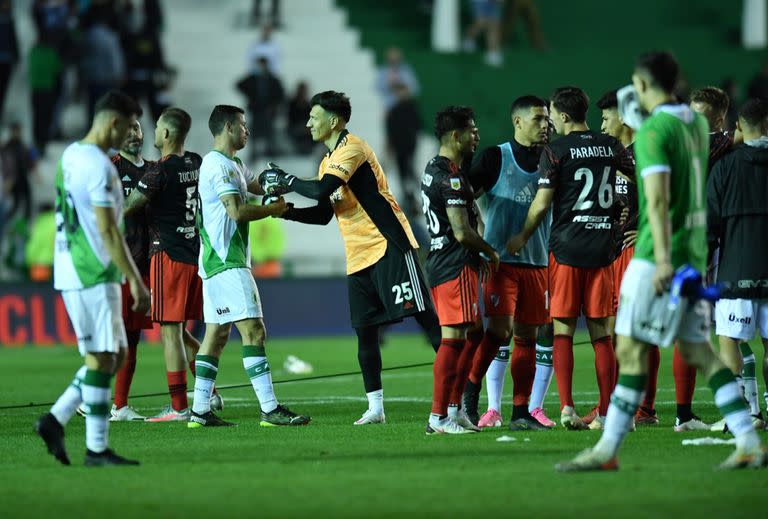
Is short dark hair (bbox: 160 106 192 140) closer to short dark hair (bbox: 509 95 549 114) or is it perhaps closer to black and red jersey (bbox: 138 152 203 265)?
black and red jersey (bbox: 138 152 203 265)

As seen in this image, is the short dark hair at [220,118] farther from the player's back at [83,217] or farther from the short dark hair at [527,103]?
the player's back at [83,217]

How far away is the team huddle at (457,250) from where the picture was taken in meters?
9.92

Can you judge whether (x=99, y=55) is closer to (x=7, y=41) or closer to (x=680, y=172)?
(x=7, y=41)

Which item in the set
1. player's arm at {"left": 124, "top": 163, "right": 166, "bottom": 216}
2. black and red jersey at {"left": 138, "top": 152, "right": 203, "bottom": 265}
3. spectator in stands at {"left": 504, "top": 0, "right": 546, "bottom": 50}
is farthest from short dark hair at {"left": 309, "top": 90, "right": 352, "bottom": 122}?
spectator in stands at {"left": 504, "top": 0, "right": 546, "bottom": 50}

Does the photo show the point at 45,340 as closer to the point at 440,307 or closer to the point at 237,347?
the point at 237,347

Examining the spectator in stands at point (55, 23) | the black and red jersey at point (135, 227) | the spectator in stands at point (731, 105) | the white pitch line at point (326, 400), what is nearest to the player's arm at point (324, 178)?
the black and red jersey at point (135, 227)

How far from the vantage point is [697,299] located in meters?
7.89

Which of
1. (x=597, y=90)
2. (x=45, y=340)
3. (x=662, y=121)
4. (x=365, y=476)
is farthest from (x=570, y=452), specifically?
(x=597, y=90)

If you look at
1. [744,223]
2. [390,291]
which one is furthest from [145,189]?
[744,223]

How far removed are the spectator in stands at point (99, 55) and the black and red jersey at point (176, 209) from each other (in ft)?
47.5

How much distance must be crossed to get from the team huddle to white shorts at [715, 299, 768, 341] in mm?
12

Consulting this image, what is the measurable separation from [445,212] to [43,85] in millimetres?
17509

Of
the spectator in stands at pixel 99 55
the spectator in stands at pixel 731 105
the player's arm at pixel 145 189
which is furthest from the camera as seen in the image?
the spectator in stands at pixel 99 55

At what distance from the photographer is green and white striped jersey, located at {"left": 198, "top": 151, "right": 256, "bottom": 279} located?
1066 cm
